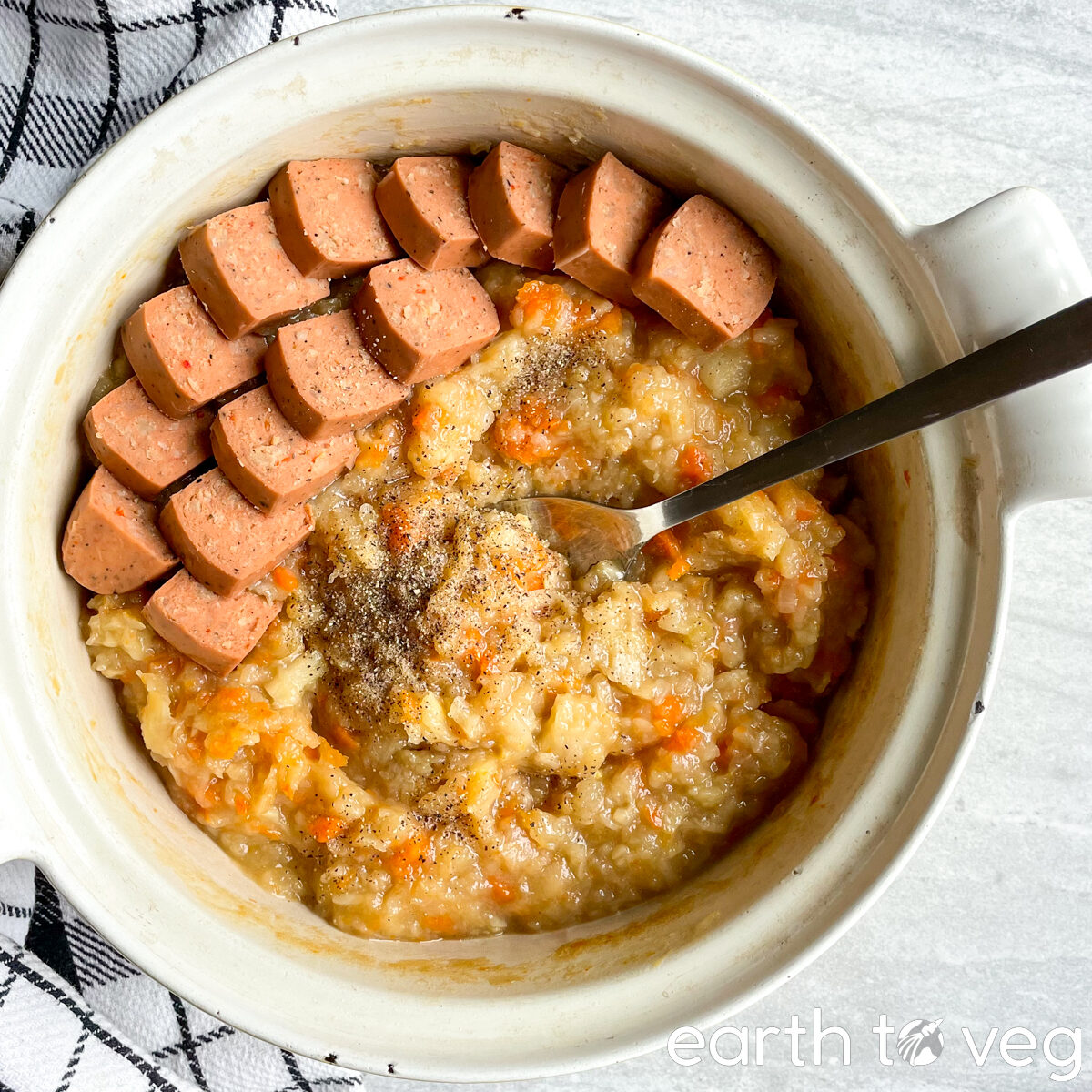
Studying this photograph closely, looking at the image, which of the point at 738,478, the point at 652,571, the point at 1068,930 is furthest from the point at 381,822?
the point at 1068,930

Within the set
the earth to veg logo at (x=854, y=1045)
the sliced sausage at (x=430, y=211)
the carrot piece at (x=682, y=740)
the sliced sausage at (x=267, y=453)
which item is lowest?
the earth to veg logo at (x=854, y=1045)

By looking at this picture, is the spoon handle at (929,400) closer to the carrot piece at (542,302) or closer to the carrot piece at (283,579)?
the carrot piece at (542,302)

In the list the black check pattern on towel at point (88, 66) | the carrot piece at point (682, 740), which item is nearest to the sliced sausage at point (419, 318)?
the black check pattern on towel at point (88, 66)

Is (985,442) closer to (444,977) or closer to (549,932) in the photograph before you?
(549,932)

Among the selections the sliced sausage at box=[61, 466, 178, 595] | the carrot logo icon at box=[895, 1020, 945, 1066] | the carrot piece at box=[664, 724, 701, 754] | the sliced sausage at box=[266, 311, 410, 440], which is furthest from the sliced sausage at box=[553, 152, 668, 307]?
the carrot logo icon at box=[895, 1020, 945, 1066]

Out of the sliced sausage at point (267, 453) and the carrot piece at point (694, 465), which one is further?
the carrot piece at point (694, 465)

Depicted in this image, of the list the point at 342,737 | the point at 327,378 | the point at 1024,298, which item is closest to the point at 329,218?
the point at 327,378
